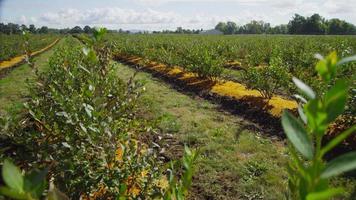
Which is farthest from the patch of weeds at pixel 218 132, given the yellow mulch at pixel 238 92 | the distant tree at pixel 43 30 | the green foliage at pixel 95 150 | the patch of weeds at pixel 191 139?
the distant tree at pixel 43 30

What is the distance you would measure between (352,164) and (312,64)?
15455mm

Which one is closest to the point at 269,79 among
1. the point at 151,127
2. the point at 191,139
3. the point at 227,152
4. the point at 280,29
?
the point at 191,139

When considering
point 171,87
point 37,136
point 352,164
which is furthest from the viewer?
point 171,87

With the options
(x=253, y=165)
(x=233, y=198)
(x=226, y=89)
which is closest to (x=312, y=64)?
(x=226, y=89)

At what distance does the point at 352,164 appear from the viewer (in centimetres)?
57

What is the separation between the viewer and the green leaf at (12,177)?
606 mm

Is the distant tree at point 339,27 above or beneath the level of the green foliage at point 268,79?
beneath

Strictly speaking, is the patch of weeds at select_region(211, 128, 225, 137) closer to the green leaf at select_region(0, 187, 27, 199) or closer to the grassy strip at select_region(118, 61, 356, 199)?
the grassy strip at select_region(118, 61, 356, 199)

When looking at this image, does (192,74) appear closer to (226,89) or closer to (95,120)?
(226,89)

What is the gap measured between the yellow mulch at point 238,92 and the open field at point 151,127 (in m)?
0.07

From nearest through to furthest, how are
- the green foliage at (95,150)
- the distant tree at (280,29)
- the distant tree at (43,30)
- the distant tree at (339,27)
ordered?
the green foliage at (95,150) → the distant tree at (339,27) → the distant tree at (280,29) → the distant tree at (43,30)

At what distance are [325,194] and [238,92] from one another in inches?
445

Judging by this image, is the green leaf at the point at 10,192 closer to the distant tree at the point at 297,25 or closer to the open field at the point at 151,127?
the open field at the point at 151,127

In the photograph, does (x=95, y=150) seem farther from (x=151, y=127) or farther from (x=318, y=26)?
(x=318, y=26)
